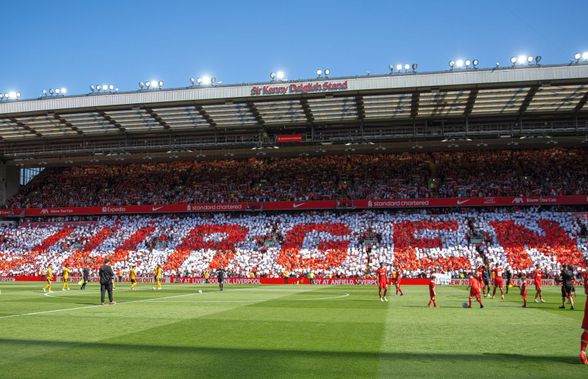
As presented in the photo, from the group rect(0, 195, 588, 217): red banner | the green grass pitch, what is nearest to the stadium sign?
rect(0, 195, 588, 217): red banner

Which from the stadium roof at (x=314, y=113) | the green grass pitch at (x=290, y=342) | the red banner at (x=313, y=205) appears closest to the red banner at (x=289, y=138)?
the stadium roof at (x=314, y=113)

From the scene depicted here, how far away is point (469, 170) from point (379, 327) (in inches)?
2040

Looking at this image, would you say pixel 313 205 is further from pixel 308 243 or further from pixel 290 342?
pixel 290 342

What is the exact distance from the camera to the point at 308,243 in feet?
188

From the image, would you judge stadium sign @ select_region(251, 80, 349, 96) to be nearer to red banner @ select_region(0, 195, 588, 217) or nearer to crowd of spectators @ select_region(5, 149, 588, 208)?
red banner @ select_region(0, 195, 588, 217)

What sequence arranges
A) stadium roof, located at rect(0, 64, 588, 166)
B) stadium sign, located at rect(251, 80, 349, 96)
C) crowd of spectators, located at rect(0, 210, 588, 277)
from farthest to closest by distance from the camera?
crowd of spectators, located at rect(0, 210, 588, 277) < stadium sign, located at rect(251, 80, 349, 96) < stadium roof, located at rect(0, 64, 588, 166)

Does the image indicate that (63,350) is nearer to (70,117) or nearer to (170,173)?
(70,117)

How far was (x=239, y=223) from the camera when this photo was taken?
63.1 meters

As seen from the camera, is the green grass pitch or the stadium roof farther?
the stadium roof

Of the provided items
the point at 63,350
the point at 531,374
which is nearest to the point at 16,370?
the point at 63,350

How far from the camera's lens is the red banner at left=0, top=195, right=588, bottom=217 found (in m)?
58.0

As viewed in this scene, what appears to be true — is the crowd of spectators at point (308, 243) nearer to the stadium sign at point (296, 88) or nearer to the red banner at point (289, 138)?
the red banner at point (289, 138)

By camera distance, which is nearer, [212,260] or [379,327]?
[379,327]

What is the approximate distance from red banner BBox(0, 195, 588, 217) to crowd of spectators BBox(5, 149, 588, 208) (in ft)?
3.34
